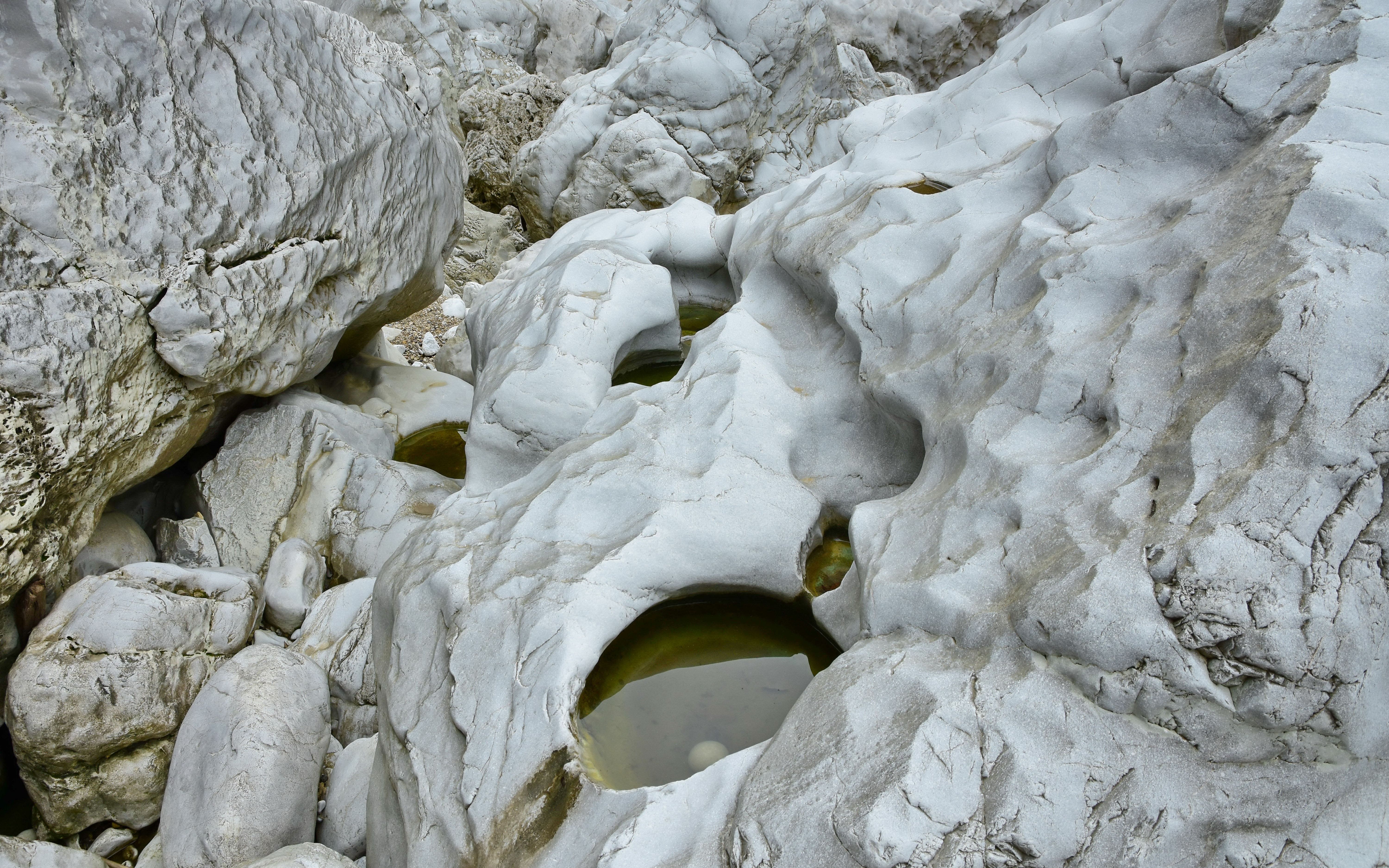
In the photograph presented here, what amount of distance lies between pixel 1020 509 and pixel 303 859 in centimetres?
255

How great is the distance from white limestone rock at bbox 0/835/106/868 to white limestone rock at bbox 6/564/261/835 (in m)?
0.29

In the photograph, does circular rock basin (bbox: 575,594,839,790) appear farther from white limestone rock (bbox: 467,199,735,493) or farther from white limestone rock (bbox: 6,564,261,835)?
white limestone rock (bbox: 6,564,261,835)

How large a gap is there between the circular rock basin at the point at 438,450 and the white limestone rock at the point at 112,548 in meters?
1.48

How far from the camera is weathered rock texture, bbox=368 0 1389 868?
190 centimetres

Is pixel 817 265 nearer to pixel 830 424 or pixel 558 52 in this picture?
pixel 830 424

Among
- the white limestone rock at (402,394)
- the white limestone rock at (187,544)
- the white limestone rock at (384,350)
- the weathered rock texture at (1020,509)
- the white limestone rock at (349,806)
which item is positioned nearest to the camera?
the weathered rock texture at (1020,509)

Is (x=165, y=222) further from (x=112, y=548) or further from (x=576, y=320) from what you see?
(x=576, y=320)

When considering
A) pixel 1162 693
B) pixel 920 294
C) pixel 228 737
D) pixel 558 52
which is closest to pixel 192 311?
pixel 228 737

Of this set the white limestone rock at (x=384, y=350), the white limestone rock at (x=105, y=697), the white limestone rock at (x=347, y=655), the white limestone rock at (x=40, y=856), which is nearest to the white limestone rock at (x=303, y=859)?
the white limestone rock at (x=40, y=856)

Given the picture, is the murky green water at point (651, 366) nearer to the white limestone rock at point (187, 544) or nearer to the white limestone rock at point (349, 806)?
the white limestone rock at point (349, 806)

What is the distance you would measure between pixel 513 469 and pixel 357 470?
49.5 inches

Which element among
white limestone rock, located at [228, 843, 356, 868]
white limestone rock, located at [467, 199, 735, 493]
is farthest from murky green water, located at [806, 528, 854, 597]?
white limestone rock, located at [228, 843, 356, 868]

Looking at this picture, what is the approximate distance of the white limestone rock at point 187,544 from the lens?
461 centimetres

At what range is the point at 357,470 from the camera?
16.1 feet
